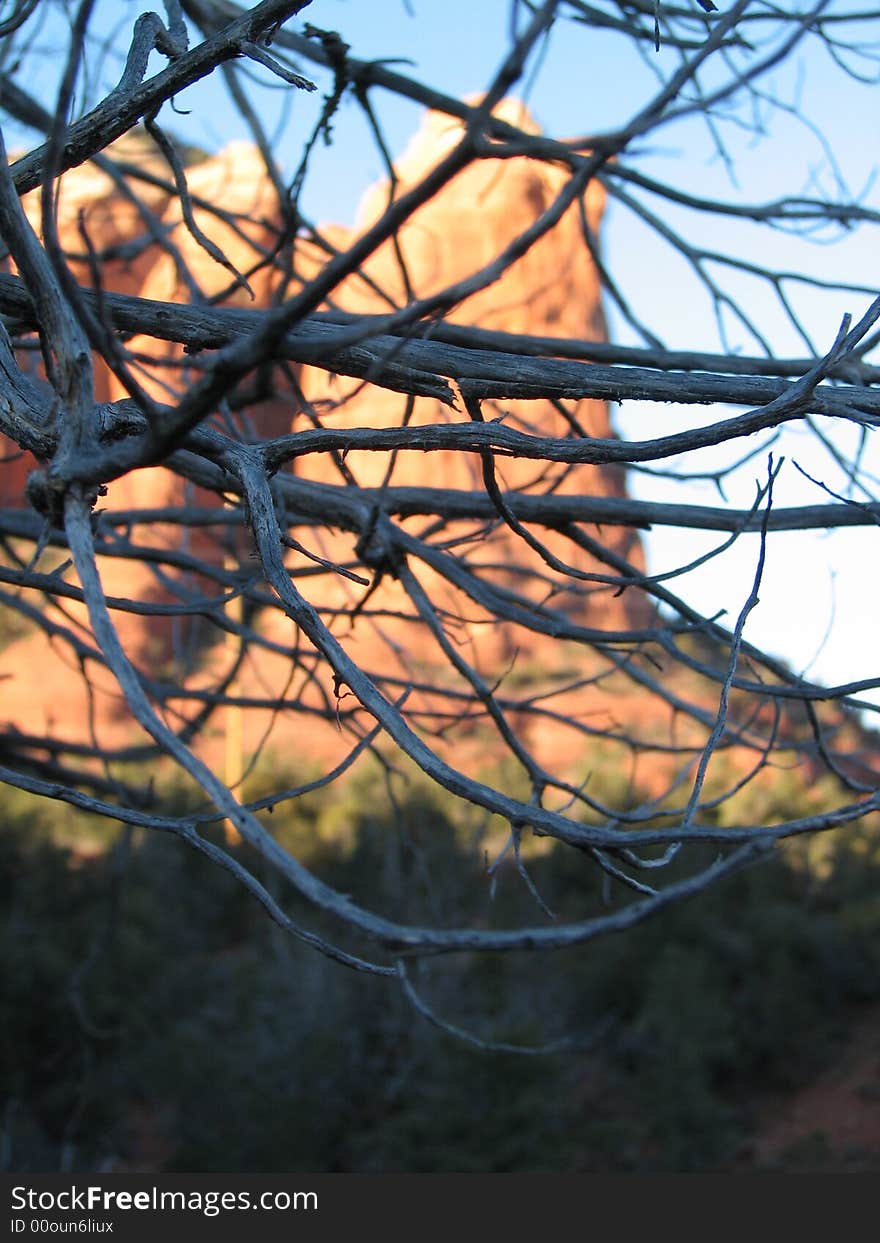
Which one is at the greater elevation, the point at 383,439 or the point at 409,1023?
the point at 409,1023

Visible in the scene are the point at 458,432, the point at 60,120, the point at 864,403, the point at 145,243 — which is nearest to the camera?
the point at 60,120

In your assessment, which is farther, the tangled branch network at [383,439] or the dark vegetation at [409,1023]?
the dark vegetation at [409,1023]

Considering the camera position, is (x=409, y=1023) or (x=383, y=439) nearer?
(x=383, y=439)

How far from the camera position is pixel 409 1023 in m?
9.60

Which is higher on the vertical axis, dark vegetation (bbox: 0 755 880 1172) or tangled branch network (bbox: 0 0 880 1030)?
dark vegetation (bbox: 0 755 880 1172)

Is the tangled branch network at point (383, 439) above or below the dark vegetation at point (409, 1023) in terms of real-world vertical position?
below

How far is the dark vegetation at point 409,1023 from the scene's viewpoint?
8.74 metres

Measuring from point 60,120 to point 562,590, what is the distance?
67.4 inches

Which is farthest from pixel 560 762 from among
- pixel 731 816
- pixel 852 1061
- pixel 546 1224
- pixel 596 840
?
pixel 596 840

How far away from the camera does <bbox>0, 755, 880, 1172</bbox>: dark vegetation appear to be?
874cm

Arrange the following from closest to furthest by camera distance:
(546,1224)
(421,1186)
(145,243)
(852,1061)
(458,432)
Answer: (458,432)
(145,243)
(546,1224)
(421,1186)
(852,1061)

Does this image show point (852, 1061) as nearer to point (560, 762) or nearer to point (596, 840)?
point (560, 762)

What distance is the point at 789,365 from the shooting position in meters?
2.43

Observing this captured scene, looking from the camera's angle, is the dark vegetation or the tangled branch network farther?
the dark vegetation
